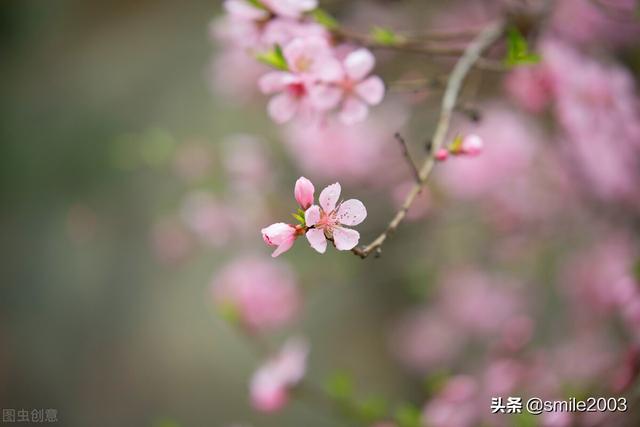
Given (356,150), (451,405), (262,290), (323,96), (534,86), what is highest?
(323,96)

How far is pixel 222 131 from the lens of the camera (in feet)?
8.45

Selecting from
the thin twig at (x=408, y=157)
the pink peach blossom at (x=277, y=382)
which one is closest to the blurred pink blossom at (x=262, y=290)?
the pink peach blossom at (x=277, y=382)

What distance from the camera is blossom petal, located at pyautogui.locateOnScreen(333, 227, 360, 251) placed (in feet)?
1.98

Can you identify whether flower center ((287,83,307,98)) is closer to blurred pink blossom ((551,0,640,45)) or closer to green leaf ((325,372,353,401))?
green leaf ((325,372,353,401))

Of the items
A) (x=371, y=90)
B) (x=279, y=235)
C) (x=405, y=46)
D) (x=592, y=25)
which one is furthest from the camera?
(x=592, y=25)

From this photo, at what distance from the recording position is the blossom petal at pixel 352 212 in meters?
0.61

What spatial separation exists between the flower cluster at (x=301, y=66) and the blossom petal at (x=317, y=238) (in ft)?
0.84

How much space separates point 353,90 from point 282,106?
108 millimetres

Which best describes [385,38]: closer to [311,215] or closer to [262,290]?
[311,215]

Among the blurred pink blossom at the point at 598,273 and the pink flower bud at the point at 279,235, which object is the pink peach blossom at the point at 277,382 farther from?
the blurred pink blossom at the point at 598,273

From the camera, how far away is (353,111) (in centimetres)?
82

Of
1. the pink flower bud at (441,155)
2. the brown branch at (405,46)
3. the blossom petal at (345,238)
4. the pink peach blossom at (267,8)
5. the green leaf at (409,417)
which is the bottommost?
the green leaf at (409,417)

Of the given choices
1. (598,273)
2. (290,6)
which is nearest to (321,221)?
(290,6)

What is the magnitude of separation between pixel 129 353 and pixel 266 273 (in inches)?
37.7
